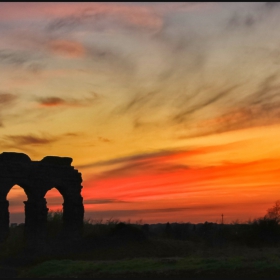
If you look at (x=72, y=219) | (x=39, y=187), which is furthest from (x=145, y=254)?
(x=72, y=219)

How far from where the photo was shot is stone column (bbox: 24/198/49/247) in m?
33.4

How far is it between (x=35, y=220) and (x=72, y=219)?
2957mm

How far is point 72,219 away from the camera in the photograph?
117ft

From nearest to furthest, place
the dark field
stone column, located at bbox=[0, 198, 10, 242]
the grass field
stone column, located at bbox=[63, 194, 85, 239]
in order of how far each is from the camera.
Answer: the grass field, the dark field, stone column, located at bbox=[0, 198, 10, 242], stone column, located at bbox=[63, 194, 85, 239]

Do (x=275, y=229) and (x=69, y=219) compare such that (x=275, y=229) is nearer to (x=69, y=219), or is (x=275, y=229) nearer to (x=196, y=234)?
(x=196, y=234)

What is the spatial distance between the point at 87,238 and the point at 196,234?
8.02 m

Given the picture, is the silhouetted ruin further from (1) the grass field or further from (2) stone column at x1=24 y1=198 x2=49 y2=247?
(1) the grass field

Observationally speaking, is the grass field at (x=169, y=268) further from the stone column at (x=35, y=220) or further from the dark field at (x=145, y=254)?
A: the stone column at (x=35, y=220)

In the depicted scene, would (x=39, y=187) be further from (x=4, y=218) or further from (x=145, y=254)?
(x=145, y=254)

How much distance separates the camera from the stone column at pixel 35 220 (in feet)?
110

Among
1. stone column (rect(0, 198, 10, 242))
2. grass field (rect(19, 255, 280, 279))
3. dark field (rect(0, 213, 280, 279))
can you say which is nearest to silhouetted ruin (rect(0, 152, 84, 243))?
stone column (rect(0, 198, 10, 242))

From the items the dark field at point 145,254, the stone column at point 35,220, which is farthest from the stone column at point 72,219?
the stone column at point 35,220

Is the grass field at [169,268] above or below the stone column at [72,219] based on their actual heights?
below

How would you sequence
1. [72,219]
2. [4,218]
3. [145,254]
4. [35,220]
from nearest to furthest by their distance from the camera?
[145,254], [4,218], [35,220], [72,219]
